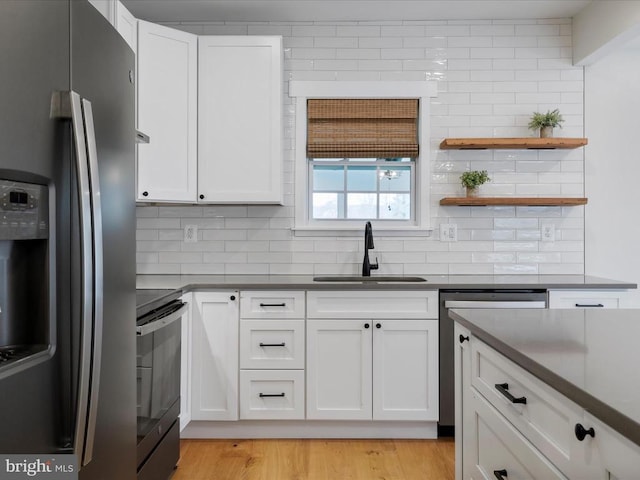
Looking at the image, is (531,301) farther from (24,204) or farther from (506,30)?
(24,204)

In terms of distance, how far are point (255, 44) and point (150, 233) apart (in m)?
1.44

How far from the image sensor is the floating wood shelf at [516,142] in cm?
317

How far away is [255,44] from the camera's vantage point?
120 inches

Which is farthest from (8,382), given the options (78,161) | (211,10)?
(211,10)

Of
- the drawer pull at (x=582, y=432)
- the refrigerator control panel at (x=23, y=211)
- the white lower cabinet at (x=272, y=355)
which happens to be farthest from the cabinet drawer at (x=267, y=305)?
the drawer pull at (x=582, y=432)

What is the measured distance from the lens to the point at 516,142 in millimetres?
3188

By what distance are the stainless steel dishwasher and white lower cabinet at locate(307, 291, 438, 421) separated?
0.05 metres

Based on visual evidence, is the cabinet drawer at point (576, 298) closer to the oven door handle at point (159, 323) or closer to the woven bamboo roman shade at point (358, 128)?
the woven bamboo roman shade at point (358, 128)

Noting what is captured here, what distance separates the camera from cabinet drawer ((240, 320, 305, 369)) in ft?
9.20

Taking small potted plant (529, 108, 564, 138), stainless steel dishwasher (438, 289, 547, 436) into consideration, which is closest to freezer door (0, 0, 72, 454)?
stainless steel dishwasher (438, 289, 547, 436)

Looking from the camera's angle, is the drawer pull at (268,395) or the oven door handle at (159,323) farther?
the drawer pull at (268,395)

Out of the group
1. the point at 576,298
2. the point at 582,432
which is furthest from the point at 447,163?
the point at 582,432

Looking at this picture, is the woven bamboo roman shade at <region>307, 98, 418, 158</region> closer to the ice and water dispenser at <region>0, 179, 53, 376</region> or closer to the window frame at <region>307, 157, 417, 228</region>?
the window frame at <region>307, 157, 417, 228</region>

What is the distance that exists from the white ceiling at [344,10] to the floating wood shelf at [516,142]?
86cm
